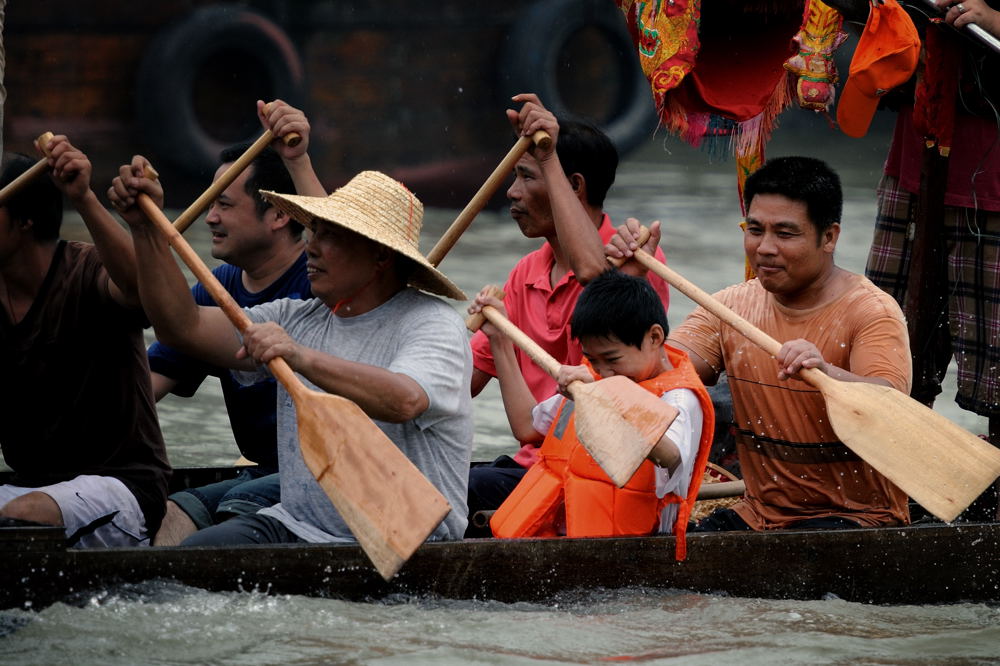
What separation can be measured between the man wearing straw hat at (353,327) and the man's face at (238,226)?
66 cm

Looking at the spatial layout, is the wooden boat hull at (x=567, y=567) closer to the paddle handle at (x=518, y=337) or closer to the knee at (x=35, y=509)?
the knee at (x=35, y=509)

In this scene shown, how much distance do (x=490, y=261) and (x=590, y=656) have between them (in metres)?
7.20

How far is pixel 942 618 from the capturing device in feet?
11.6

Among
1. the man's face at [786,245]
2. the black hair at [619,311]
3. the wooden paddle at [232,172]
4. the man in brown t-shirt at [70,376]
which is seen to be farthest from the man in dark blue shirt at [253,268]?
the man's face at [786,245]

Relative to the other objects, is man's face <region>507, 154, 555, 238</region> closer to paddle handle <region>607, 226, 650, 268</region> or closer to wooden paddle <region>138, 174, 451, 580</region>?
paddle handle <region>607, 226, 650, 268</region>

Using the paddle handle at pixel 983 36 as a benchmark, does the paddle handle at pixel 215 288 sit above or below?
below

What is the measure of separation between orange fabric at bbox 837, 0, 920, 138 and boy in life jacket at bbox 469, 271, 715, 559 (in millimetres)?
948

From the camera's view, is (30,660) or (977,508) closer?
(30,660)

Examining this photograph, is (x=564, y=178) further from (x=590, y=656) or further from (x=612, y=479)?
(x=590, y=656)

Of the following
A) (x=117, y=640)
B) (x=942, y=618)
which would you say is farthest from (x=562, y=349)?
(x=117, y=640)

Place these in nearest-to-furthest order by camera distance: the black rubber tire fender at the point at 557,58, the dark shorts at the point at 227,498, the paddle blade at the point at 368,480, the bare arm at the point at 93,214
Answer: the paddle blade at the point at 368,480 < the bare arm at the point at 93,214 < the dark shorts at the point at 227,498 < the black rubber tire fender at the point at 557,58

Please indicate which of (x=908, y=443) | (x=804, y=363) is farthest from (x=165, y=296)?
(x=908, y=443)

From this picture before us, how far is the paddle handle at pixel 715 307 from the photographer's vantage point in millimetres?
3451

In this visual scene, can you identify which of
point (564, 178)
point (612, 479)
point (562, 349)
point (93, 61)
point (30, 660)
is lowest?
point (30, 660)
